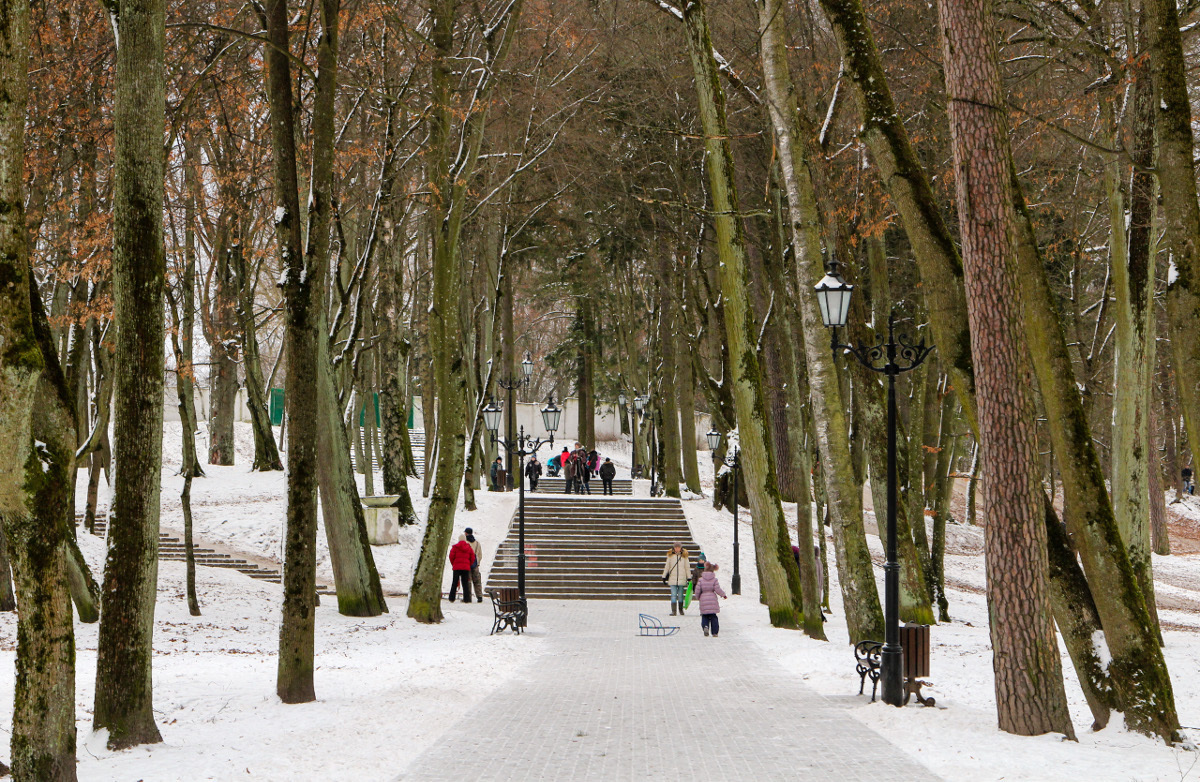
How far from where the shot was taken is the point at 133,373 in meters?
6.83

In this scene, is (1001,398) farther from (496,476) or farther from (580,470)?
(580,470)

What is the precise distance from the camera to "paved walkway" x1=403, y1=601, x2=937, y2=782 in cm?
706

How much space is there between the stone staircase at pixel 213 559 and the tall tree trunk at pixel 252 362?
440 centimetres

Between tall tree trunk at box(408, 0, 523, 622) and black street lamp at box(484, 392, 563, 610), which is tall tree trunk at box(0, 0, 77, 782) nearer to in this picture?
tall tree trunk at box(408, 0, 523, 622)

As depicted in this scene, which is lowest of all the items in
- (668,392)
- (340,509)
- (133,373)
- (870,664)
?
(870,664)

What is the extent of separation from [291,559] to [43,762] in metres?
3.70

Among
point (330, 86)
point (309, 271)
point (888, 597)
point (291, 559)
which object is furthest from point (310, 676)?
point (330, 86)

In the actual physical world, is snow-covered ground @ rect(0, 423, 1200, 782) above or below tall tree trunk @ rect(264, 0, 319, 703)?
below

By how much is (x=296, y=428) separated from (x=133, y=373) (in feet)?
7.21

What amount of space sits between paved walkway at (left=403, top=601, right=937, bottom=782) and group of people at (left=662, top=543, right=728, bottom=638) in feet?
8.84

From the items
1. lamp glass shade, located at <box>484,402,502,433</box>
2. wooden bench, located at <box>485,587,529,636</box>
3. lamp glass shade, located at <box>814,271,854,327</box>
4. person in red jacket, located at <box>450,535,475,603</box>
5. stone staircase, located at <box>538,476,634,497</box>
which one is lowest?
wooden bench, located at <box>485,587,529,636</box>

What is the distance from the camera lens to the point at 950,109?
783cm

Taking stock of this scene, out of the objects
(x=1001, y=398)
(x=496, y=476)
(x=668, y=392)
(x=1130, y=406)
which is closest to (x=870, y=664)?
(x=1001, y=398)

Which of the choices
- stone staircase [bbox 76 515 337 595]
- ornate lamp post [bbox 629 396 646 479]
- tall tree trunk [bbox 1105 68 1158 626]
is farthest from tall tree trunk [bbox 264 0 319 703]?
ornate lamp post [bbox 629 396 646 479]
